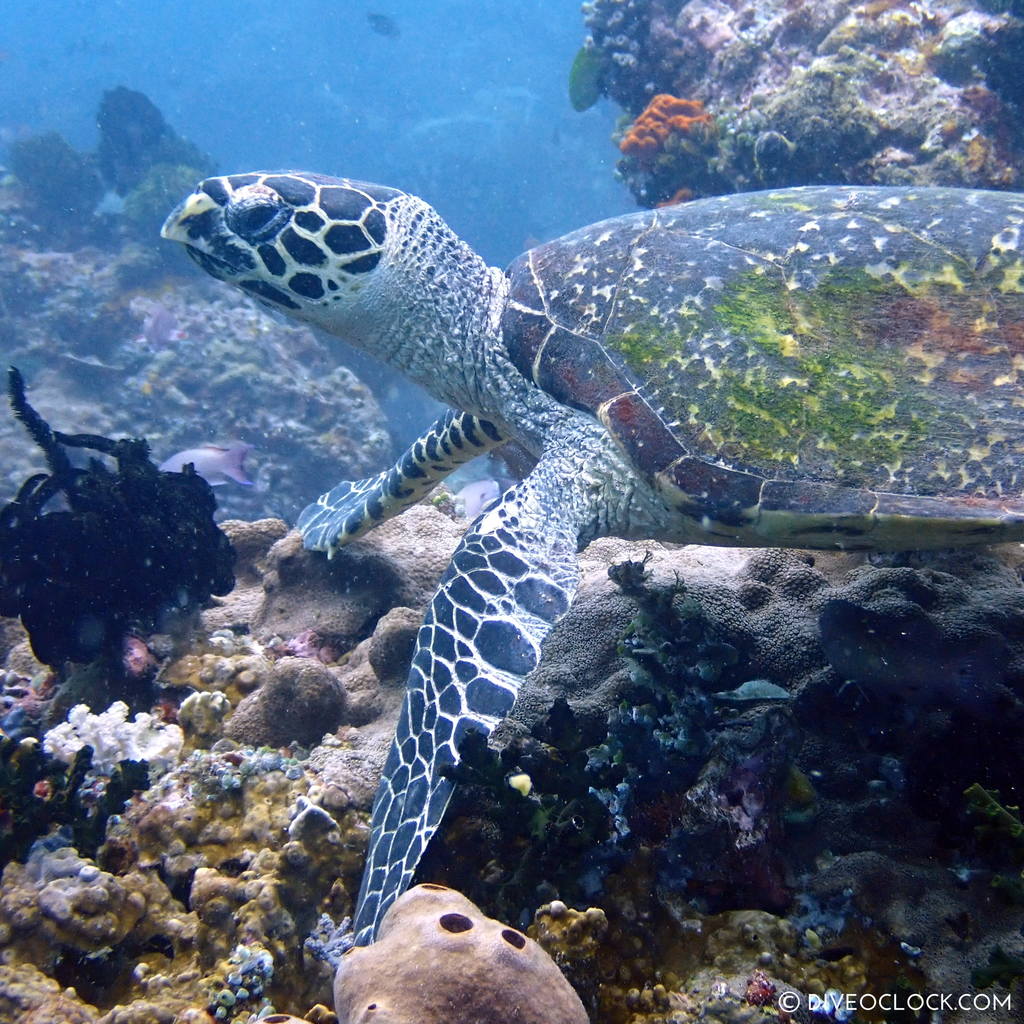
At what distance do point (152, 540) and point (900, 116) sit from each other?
21.6 feet

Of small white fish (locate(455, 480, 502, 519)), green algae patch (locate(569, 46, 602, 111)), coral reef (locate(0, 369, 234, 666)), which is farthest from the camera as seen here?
green algae patch (locate(569, 46, 602, 111))

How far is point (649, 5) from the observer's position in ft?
25.2

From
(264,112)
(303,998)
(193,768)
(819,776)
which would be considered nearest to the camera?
(303,998)

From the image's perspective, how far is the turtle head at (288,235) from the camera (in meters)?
3.38

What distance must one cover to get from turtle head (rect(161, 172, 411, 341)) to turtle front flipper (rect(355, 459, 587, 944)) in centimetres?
159

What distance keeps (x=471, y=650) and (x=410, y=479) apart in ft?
5.65

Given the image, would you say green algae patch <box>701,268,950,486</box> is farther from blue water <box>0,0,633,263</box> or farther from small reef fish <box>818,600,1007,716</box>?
blue water <box>0,0,633,263</box>

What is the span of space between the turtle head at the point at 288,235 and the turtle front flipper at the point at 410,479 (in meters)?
0.95

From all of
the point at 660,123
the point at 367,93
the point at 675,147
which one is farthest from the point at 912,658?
the point at 367,93

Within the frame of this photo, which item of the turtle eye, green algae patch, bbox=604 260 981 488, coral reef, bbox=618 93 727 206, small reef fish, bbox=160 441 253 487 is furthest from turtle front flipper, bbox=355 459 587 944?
coral reef, bbox=618 93 727 206

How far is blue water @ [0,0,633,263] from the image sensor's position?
35.1 metres

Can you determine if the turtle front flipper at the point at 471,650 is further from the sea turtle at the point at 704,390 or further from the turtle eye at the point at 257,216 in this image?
the turtle eye at the point at 257,216

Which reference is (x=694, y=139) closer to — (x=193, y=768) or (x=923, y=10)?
(x=923, y=10)

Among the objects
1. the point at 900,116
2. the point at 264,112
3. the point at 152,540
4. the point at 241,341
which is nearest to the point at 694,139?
the point at 900,116
